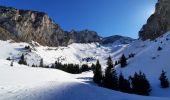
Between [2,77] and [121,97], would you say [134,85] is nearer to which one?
[2,77]

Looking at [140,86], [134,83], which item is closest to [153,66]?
[134,83]

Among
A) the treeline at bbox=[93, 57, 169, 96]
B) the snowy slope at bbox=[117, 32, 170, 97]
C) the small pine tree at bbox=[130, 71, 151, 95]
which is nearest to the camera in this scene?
the small pine tree at bbox=[130, 71, 151, 95]

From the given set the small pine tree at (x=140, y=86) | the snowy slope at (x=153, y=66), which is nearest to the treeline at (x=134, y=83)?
the small pine tree at (x=140, y=86)

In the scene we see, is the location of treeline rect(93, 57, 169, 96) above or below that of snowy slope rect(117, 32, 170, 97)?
below

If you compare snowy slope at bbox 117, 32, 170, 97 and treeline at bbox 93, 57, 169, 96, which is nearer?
treeline at bbox 93, 57, 169, 96

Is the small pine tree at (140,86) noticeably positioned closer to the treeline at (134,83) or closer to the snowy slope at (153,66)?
the treeline at (134,83)

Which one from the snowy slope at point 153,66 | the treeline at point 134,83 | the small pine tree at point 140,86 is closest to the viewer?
the small pine tree at point 140,86

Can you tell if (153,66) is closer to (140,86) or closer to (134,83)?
(134,83)

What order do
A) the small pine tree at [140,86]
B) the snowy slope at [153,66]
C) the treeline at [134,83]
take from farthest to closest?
the snowy slope at [153,66] → the treeline at [134,83] → the small pine tree at [140,86]

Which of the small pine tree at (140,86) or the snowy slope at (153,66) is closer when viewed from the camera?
the small pine tree at (140,86)

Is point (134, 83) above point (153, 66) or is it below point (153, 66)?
below

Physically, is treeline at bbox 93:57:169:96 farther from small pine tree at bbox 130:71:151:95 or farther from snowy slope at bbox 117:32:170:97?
snowy slope at bbox 117:32:170:97

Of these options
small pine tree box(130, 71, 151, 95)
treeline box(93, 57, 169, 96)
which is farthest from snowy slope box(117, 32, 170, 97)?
small pine tree box(130, 71, 151, 95)

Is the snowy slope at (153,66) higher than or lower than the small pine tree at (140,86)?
higher
